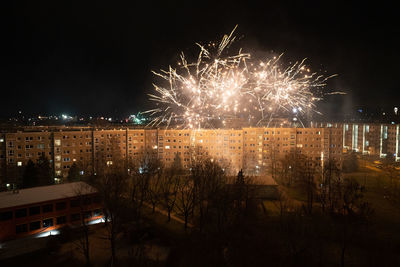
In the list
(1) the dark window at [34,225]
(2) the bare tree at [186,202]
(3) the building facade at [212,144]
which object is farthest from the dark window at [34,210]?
(3) the building facade at [212,144]

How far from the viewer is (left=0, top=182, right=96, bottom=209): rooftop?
13.4m

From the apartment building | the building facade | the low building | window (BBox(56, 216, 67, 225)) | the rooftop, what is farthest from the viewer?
the apartment building

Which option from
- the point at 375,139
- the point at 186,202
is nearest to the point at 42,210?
the point at 186,202

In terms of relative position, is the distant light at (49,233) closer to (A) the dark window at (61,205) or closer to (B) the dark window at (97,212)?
(A) the dark window at (61,205)

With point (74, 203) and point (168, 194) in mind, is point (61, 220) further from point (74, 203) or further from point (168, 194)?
point (168, 194)

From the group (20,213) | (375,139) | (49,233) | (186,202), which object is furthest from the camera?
(375,139)

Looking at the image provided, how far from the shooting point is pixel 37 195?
14.5 metres

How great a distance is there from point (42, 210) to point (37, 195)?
1.36 m

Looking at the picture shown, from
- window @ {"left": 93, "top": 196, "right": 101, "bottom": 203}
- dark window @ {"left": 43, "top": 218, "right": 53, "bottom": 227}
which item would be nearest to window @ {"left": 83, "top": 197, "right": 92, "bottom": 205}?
window @ {"left": 93, "top": 196, "right": 101, "bottom": 203}

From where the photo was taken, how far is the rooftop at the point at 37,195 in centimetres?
1335

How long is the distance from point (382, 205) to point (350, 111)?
40769 mm

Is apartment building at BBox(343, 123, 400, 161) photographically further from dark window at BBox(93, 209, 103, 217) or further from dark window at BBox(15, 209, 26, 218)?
dark window at BBox(15, 209, 26, 218)

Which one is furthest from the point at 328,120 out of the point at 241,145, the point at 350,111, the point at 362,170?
the point at 241,145

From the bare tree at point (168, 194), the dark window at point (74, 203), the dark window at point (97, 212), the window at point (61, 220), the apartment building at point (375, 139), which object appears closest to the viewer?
the window at point (61, 220)
